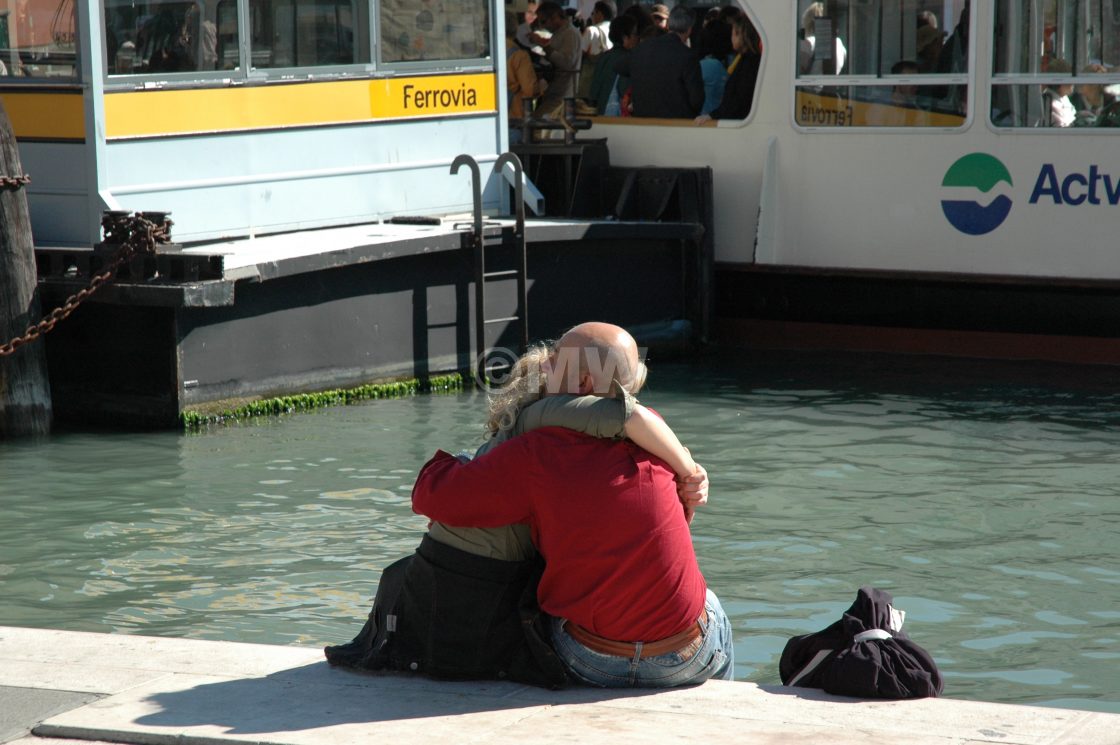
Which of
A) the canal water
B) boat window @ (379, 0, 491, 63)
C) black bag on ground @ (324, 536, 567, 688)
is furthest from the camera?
boat window @ (379, 0, 491, 63)

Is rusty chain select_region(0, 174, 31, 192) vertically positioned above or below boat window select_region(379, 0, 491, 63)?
below

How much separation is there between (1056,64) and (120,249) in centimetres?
679

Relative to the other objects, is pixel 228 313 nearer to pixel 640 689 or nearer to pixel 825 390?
pixel 825 390

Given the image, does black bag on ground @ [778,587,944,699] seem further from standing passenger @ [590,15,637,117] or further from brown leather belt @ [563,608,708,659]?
standing passenger @ [590,15,637,117]

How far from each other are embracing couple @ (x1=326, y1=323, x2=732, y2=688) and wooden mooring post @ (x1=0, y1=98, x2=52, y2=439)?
18.3ft

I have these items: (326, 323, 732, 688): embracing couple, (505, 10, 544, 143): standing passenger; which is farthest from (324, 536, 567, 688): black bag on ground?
(505, 10, 544, 143): standing passenger

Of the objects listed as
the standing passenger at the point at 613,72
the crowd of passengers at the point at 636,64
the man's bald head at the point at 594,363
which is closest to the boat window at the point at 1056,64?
the crowd of passengers at the point at 636,64

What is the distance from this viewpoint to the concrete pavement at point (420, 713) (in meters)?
4.12

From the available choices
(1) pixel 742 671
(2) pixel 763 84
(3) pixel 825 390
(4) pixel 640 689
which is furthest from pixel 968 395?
(4) pixel 640 689

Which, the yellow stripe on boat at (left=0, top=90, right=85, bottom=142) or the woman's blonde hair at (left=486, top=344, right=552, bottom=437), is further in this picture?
the yellow stripe on boat at (left=0, top=90, right=85, bottom=142)

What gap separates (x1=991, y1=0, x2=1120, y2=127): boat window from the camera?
39.3ft

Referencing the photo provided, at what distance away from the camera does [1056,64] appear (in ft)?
39.8

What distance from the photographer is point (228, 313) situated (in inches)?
389

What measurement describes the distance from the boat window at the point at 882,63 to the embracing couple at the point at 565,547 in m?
8.53
